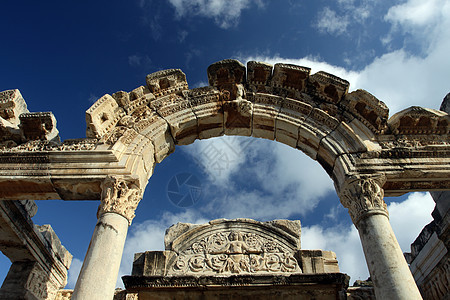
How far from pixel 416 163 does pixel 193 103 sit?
189 inches

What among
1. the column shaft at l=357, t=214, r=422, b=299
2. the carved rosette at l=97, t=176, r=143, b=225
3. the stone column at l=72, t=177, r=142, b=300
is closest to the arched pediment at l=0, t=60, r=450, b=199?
the carved rosette at l=97, t=176, r=143, b=225

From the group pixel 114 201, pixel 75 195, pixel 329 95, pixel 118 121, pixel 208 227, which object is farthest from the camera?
pixel 208 227

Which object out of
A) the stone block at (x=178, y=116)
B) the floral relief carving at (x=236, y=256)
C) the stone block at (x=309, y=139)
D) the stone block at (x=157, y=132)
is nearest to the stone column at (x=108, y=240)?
the stone block at (x=157, y=132)

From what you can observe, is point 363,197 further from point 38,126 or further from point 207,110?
point 38,126

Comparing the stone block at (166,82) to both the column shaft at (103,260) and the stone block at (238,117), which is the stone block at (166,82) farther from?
the column shaft at (103,260)

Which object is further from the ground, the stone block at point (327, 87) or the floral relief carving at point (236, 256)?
the stone block at point (327, 87)

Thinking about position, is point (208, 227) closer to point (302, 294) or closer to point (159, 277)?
point (159, 277)

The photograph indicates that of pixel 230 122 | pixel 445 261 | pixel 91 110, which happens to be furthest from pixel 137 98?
pixel 445 261

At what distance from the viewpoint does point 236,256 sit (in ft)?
27.5

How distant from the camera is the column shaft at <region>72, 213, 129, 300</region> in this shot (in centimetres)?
461

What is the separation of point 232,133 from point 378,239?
4.06 m

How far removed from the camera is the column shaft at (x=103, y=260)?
4613 millimetres

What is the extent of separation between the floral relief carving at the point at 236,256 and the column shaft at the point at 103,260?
322 cm

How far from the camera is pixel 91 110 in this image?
671 cm
